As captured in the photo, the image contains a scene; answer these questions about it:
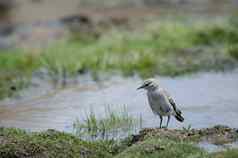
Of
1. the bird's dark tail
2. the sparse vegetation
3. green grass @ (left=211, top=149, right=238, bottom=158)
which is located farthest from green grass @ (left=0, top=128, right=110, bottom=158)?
the bird's dark tail

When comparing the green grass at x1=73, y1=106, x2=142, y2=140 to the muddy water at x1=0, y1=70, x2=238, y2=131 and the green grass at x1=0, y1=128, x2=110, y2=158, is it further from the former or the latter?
the green grass at x1=0, y1=128, x2=110, y2=158

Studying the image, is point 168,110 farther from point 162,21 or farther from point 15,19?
point 15,19

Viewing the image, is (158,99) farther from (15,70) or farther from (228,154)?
(15,70)

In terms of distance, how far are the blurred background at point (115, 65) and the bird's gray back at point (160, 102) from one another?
1.00 meters

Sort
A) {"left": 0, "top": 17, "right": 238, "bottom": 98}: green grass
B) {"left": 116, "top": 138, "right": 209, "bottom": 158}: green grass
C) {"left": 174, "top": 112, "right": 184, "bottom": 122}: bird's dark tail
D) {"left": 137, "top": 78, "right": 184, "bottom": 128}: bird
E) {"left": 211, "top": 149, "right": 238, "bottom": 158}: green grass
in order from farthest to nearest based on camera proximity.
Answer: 1. {"left": 0, "top": 17, "right": 238, "bottom": 98}: green grass
2. {"left": 174, "top": 112, "right": 184, "bottom": 122}: bird's dark tail
3. {"left": 137, "top": 78, "right": 184, "bottom": 128}: bird
4. {"left": 116, "top": 138, "right": 209, "bottom": 158}: green grass
5. {"left": 211, "top": 149, "right": 238, "bottom": 158}: green grass

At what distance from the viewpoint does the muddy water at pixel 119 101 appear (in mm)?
13883

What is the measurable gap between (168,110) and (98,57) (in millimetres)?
6940

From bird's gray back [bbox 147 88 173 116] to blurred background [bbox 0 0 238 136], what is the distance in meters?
1.00

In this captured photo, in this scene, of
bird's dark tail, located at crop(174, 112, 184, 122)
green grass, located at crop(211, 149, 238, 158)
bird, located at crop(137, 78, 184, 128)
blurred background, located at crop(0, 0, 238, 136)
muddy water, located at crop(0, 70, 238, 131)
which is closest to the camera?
green grass, located at crop(211, 149, 238, 158)

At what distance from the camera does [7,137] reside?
1069 cm

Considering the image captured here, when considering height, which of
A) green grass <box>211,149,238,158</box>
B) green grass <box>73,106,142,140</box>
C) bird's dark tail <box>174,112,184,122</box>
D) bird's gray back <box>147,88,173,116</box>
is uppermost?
bird's gray back <box>147,88,173,116</box>

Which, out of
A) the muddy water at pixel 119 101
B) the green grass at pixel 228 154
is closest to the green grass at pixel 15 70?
the muddy water at pixel 119 101

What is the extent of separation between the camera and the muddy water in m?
13.9

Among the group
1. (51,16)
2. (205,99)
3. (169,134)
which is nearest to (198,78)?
(205,99)
